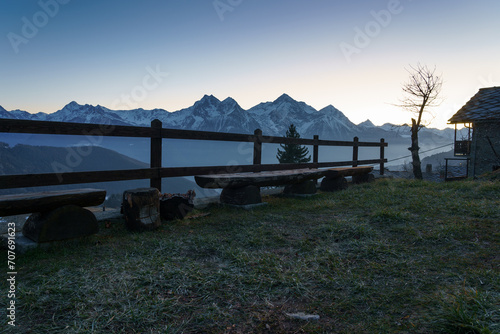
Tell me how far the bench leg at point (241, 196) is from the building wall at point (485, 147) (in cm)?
1715

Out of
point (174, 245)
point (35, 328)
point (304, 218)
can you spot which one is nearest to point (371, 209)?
point (304, 218)

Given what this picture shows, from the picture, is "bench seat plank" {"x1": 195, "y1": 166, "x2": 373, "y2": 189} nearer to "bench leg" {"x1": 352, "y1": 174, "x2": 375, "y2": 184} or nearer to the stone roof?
"bench leg" {"x1": 352, "y1": 174, "x2": 375, "y2": 184}

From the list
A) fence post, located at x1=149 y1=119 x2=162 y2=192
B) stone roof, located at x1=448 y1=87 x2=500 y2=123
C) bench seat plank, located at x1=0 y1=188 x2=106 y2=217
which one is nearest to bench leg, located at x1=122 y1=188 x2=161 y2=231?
bench seat plank, located at x1=0 y1=188 x2=106 y2=217

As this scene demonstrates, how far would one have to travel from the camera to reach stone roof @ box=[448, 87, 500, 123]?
17.2 meters

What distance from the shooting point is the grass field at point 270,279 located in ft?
7.35

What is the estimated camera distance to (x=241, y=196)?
638cm

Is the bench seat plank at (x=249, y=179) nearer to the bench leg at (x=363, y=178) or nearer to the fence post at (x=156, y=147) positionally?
the fence post at (x=156, y=147)

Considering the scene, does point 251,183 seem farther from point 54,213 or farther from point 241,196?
point 54,213

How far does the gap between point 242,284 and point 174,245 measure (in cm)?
142

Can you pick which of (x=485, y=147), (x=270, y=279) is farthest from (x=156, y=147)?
(x=485, y=147)

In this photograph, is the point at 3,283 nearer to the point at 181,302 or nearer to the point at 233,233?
the point at 181,302

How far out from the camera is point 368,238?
Answer: 4250 mm

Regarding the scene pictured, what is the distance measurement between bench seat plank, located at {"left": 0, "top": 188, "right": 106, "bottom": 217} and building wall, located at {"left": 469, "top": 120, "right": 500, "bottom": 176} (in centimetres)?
2042

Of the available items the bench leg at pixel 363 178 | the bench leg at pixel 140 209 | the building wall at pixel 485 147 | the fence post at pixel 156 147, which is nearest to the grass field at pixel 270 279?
the bench leg at pixel 140 209
